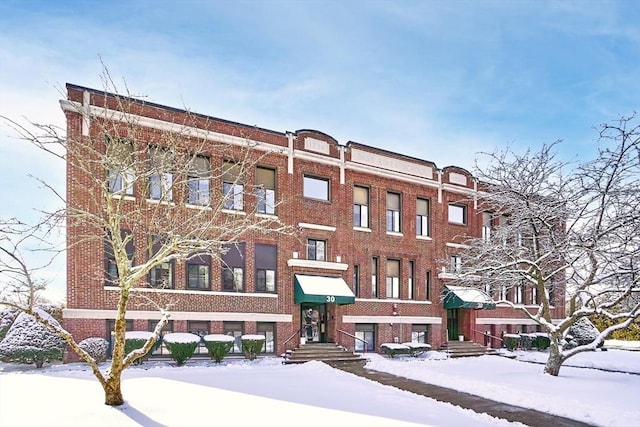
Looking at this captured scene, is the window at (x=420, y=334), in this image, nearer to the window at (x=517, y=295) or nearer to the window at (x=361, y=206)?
the window at (x=361, y=206)

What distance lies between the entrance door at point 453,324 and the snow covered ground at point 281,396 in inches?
326

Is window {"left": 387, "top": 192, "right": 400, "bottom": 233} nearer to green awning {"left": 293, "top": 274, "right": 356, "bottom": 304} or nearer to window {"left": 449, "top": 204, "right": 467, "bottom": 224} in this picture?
window {"left": 449, "top": 204, "right": 467, "bottom": 224}

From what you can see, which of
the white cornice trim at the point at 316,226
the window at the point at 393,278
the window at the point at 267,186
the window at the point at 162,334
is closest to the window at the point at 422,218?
the window at the point at 393,278

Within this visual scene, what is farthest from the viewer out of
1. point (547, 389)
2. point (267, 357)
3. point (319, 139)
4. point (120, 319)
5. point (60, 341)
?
point (319, 139)

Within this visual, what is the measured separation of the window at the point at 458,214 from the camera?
29.2 meters

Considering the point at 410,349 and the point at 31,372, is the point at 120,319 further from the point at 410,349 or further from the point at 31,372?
the point at 410,349

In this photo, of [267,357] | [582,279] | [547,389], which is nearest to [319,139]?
[267,357]

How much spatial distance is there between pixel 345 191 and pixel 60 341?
45.9ft

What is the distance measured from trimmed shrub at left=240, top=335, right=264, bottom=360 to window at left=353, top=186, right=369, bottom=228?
7970mm

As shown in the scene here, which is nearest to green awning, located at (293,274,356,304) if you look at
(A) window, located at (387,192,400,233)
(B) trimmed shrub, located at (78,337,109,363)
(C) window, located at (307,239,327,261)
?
(C) window, located at (307,239,327,261)

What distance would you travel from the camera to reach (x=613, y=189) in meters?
15.5

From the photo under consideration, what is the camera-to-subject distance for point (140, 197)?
491 inches

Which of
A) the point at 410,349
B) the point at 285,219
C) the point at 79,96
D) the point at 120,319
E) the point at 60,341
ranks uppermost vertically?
the point at 79,96

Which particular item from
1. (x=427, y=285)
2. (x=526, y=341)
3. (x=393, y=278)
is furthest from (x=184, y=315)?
(x=526, y=341)
